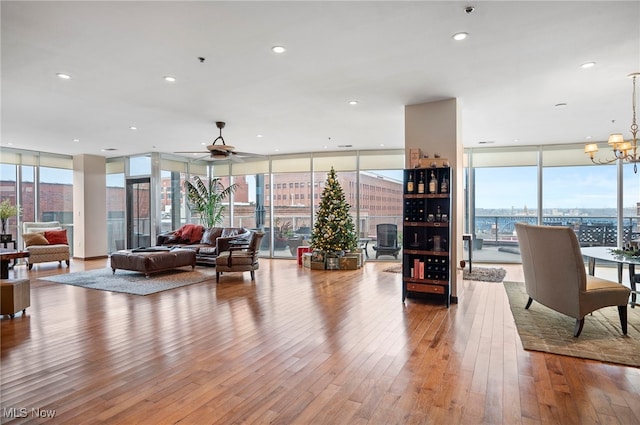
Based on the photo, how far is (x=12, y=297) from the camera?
4.21 metres

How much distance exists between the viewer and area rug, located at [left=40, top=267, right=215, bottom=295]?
5930mm

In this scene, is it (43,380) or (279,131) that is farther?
(279,131)

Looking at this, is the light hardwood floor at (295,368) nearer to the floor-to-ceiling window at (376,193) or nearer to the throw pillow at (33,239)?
the throw pillow at (33,239)

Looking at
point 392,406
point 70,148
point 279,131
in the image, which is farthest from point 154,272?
point 392,406

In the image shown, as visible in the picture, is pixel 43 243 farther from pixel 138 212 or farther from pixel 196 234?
pixel 196 234

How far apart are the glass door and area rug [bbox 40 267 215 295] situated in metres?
2.58

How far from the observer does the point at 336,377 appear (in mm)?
2766

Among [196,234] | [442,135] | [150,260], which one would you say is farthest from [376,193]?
[150,260]

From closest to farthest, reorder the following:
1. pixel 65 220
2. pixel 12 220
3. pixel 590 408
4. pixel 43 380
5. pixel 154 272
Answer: pixel 590 408 < pixel 43 380 < pixel 154 272 < pixel 12 220 < pixel 65 220

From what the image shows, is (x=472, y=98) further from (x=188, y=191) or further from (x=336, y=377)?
(x=188, y=191)

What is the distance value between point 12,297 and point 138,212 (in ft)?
21.2

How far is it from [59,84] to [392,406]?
509cm

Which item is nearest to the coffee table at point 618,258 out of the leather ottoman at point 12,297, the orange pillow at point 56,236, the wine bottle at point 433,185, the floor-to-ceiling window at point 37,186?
the wine bottle at point 433,185

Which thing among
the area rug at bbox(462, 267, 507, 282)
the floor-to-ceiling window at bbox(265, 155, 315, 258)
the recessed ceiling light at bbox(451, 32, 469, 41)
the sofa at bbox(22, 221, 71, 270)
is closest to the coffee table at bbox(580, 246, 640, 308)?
the area rug at bbox(462, 267, 507, 282)
